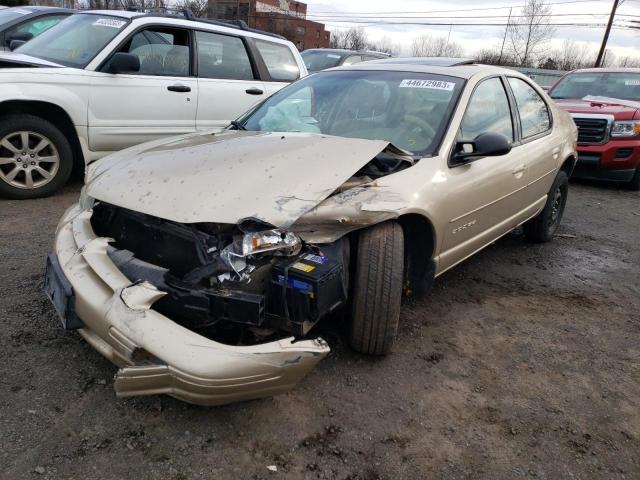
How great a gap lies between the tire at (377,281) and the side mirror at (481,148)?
0.78m

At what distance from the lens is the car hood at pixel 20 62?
475 centimetres

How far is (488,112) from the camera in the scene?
363 centimetres

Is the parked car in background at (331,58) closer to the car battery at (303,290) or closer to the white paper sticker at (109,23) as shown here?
the white paper sticker at (109,23)

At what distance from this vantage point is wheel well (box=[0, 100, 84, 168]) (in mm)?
4754

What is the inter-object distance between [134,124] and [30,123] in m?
0.96

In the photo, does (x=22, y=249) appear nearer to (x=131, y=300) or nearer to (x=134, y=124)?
(x=134, y=124)

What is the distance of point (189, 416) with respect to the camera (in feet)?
7.44

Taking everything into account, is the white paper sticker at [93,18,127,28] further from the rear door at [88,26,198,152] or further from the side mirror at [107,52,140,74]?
the side mirror at [107,52,140,74]

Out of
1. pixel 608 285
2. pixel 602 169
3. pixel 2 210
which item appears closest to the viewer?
pixel 608 285

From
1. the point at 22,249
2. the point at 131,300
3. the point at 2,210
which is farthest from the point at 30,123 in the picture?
the point at 131,300

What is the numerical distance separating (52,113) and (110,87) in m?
0.61

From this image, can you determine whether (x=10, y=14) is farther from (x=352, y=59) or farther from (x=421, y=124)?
(x=421, y=124)

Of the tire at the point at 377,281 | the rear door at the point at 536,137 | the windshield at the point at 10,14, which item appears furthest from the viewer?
the windshield at the point at 10,14

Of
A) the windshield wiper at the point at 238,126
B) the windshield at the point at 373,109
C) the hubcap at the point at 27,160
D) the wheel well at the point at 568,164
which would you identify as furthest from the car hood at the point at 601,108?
the hubcap at the point at 27,160
